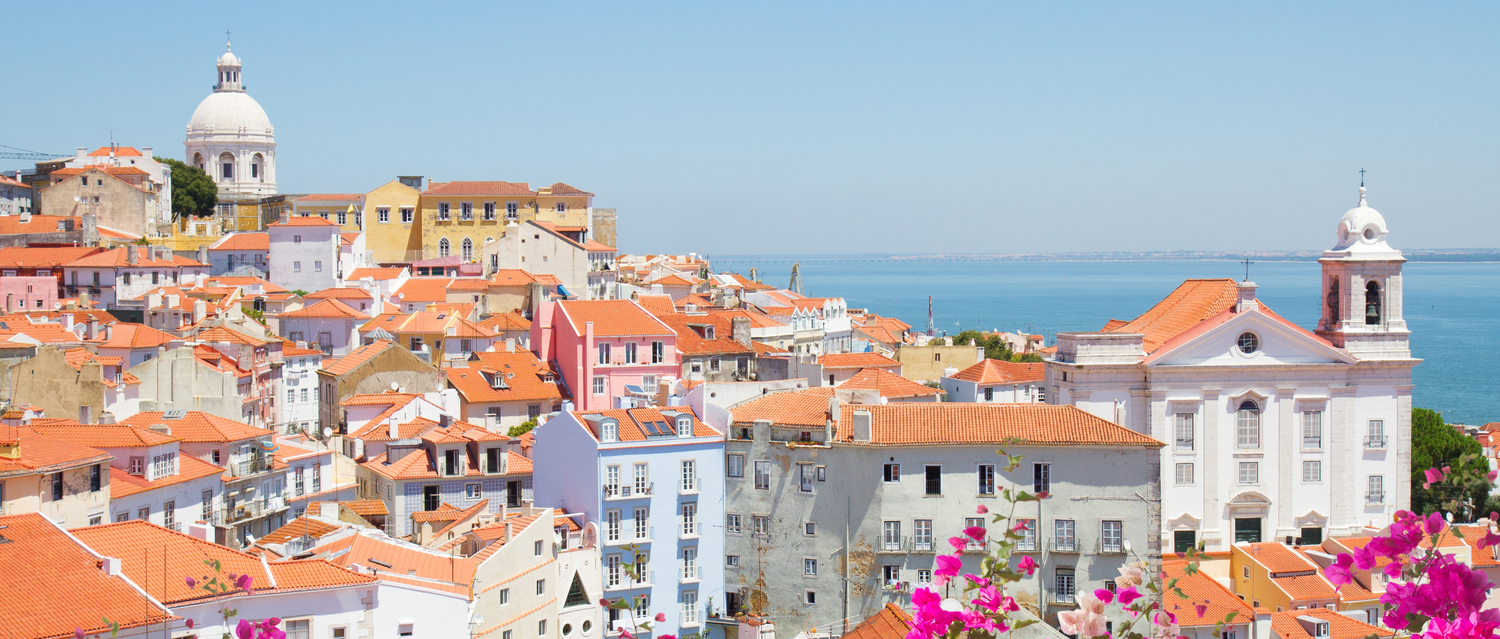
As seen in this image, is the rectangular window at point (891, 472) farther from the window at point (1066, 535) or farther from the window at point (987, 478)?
the window at point (1066, 535)

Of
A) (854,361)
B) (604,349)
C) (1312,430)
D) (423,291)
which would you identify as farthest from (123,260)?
(1312,430)

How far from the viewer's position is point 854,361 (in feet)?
185

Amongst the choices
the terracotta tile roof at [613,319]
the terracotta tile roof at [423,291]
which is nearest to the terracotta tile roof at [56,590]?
the terracotta tile roof at [613,319]

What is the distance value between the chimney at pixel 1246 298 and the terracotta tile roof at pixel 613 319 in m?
19.3

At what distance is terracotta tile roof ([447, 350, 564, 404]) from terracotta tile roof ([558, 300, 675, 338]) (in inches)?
79.5

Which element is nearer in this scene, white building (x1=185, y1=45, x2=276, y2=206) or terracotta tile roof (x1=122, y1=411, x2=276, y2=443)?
terracotta tile roof (x1=122, y1=411, x2=276, y2=443)

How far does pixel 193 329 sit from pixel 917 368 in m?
29.6

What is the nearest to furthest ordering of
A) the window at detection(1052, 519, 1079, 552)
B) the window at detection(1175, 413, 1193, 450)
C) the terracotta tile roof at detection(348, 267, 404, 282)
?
1. the window at detection(1052, 519, 1079, 552)
2. the window at detection(1175, 413, 1193, 450)
3. the terracotta tile roof at detection(348, 267, 404, 282)

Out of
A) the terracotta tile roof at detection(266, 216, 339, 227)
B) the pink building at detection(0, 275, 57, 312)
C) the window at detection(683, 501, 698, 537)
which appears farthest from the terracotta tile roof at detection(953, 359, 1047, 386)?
the pink building at detection(0, 275, 57, 312)

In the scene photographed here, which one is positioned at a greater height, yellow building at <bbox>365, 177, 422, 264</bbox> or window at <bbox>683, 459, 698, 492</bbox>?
yellow building at <bbox>365, 177, 422, 264</bbox>

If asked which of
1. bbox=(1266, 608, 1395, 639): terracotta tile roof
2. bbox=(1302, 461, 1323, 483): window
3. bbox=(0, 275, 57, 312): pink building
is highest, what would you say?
bbox=(0, 275, 57, 312): pink building

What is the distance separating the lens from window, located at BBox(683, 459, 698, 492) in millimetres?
32938

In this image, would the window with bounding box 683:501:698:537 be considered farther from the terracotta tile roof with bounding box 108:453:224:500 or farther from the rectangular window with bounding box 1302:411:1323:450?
the rectangular window with bounding box 1302:411:1323:450

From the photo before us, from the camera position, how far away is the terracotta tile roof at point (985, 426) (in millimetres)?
31297
